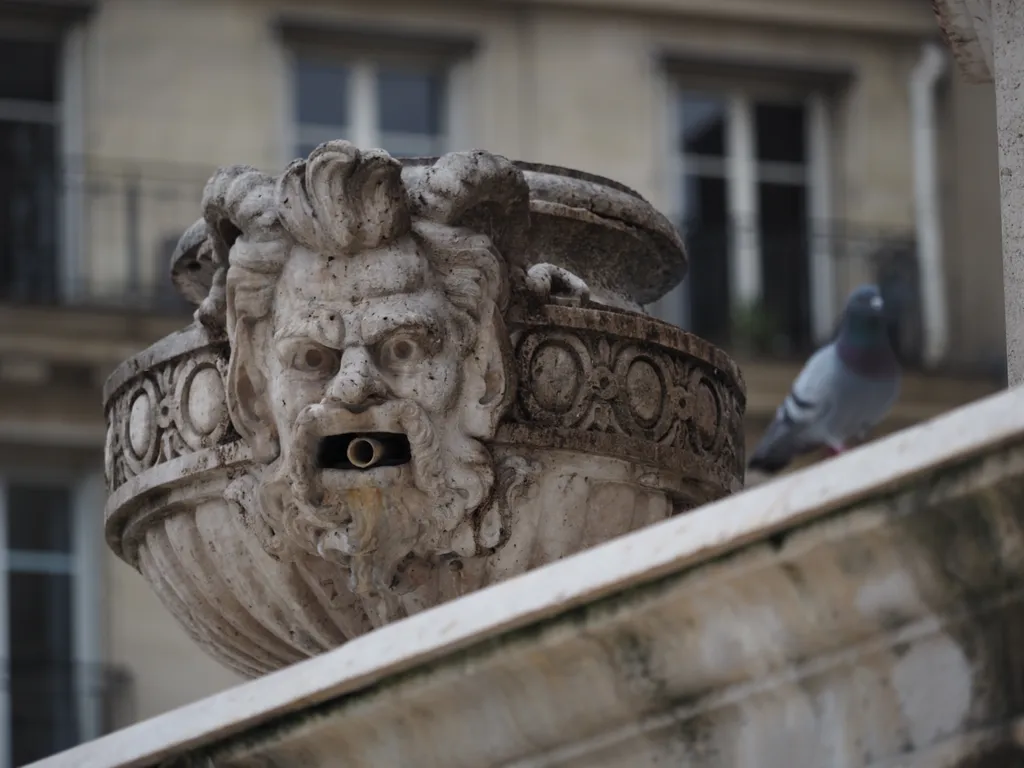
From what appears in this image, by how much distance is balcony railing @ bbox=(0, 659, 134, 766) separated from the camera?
623 inches

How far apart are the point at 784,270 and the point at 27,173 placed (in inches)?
167

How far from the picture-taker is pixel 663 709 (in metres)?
3.34

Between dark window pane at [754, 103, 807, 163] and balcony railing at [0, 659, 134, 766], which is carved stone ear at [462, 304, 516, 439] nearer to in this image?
balcony railing at [0, 659, 134, 766]

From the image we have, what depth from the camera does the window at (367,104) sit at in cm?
1770

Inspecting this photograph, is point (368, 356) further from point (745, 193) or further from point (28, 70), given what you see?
point (745, 193)

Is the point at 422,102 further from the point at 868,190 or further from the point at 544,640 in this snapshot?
the point at 544,640

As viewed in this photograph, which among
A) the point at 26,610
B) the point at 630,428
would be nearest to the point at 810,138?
the point at 26,610

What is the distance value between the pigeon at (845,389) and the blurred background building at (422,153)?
889 cm

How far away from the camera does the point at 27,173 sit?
1698cm

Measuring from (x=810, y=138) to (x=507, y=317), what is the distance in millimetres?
14408

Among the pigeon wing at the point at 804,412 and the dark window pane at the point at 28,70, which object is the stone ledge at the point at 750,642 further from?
the dark window pane at the point at 28,70

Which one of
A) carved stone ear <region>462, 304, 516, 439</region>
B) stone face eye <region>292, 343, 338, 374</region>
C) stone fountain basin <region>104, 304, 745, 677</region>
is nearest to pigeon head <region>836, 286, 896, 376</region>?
stone fountain basin <region>104, 304, 745, 677</region>

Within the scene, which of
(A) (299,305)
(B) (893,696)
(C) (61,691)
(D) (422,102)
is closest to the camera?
(B) (893,696)

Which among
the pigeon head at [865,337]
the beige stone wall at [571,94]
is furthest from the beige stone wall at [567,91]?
the pigeon head at [865,337]
